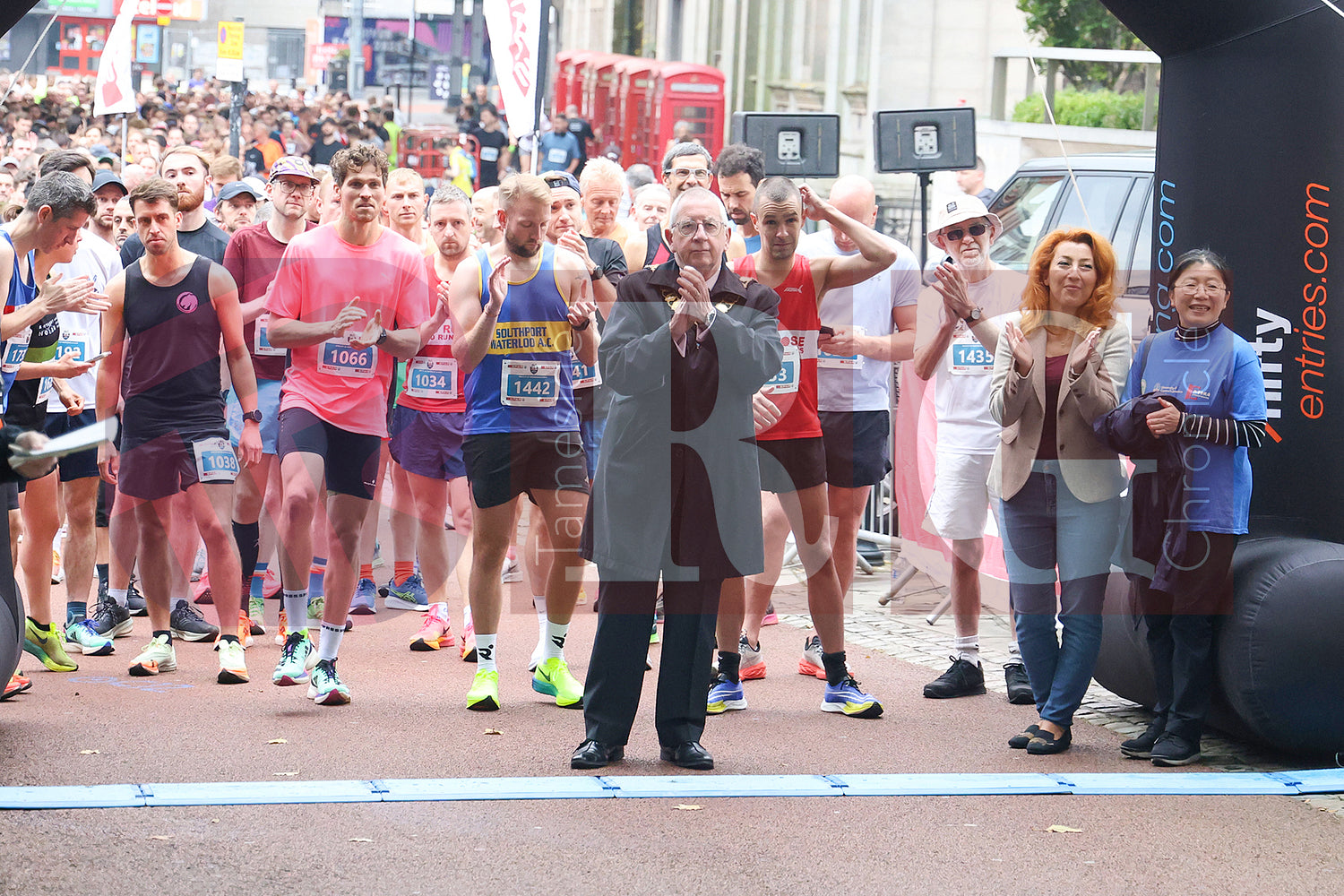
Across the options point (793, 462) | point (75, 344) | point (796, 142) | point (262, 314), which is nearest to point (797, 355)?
point (793, 462)

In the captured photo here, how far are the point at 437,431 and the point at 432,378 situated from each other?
0.93 feet

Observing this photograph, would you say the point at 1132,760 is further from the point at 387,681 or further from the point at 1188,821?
the point at 387,681

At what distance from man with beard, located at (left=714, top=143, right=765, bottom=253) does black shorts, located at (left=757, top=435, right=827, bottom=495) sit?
1.55m

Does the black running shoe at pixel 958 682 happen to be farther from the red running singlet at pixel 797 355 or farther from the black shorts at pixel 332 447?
the black shorts at pixel 332 447

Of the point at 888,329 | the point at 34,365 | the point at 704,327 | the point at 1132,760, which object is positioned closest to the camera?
the point at 704,327

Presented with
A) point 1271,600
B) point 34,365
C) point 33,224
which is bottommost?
point 1271,600

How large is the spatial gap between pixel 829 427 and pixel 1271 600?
83.1 inches

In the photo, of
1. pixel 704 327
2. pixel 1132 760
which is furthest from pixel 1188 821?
pixel 704 327

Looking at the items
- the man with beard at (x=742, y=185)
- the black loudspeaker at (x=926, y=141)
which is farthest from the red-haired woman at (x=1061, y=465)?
the black loudspeaker at (x=926, y=141)

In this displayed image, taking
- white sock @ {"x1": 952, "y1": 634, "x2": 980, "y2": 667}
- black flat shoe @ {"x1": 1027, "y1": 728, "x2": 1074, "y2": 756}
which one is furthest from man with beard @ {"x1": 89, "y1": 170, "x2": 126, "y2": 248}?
black flat shoe @ {"x1": 1027, "y1": 728, "x2": 1074, "y2": 756}

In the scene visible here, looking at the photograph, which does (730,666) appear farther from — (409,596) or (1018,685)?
(409,596)

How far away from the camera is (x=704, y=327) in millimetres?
5664

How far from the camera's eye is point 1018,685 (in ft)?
23.2

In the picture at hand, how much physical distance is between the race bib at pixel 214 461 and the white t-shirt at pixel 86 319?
39.6 inches
